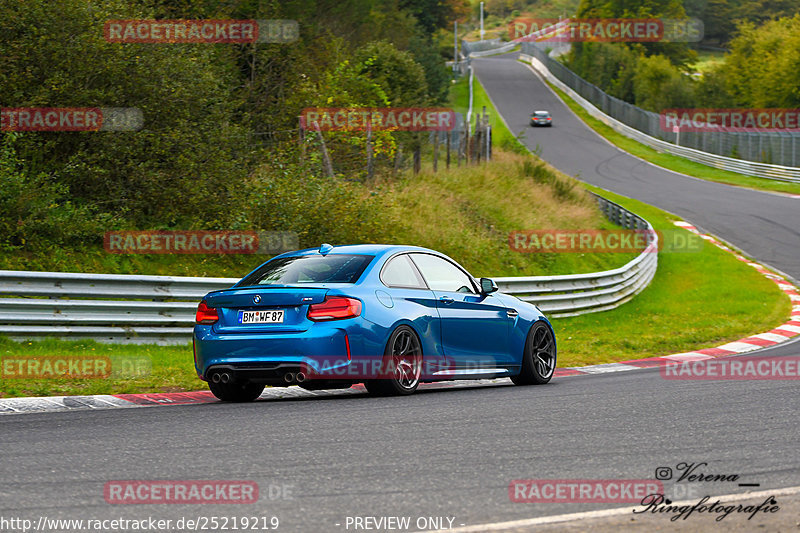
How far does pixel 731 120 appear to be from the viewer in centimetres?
7225

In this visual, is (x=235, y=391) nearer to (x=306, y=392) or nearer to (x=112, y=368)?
(x=306, y=392)

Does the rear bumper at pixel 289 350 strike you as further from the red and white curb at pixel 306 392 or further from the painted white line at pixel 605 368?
the painted white line at pixel 605 368

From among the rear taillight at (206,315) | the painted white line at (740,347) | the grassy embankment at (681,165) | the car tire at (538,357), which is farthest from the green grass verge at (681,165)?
the rear taillight at (206,315)

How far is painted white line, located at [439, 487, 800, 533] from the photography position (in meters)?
4.45

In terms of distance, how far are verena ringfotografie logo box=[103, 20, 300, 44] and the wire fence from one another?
31.8 meters

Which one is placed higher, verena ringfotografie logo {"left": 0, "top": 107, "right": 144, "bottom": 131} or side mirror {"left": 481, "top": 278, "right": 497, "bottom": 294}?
verena ringfotografie logo {"left": 0, "top": 107, "right": 144, "bottom": 131}

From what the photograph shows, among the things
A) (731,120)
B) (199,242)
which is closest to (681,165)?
(731,120)

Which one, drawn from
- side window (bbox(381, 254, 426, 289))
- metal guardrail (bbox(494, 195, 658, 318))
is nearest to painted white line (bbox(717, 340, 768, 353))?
metal guardrail (bbox(494, 195, 658, 318))

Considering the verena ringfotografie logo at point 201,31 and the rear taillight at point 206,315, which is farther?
the verena ringfotografie logo at point 201,31

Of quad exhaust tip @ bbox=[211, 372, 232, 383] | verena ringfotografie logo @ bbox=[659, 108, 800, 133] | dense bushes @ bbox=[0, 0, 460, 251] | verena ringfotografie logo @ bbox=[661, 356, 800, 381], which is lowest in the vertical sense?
verena ringfotografie logo @ bbox=[661, 356, 800, 381]

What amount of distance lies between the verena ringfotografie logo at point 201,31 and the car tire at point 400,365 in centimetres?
996

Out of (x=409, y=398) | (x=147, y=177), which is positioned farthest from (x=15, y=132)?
(x=409, y=398)

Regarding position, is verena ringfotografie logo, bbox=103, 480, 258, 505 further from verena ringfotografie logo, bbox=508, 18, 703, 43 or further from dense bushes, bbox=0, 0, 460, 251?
verena ringfotografie logo, bbox=508, 18, 703, 43

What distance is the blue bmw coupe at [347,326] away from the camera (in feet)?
28.1
